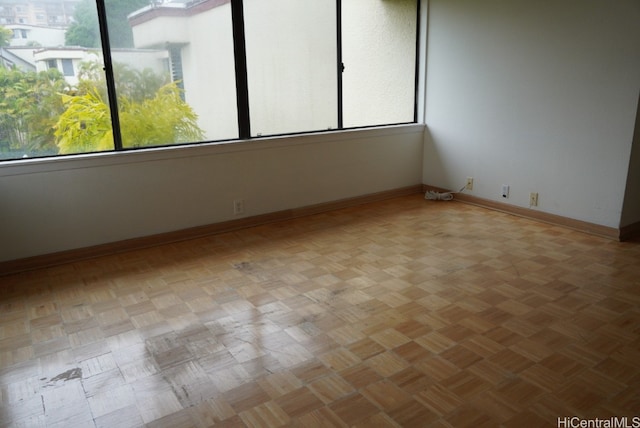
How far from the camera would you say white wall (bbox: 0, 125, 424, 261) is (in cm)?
329

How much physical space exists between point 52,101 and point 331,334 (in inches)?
95.2

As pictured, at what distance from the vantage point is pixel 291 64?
421 centimetres

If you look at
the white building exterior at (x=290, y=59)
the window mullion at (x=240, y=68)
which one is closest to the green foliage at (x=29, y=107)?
the white building exterior at (x=290, y=59)

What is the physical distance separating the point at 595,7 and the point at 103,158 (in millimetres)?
3627

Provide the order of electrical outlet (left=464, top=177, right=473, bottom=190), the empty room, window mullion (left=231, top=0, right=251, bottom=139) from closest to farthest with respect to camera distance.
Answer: the empty room, window mullion (left=231, top=0, right=251, bottom=139), electrical outlet (left=464, top=177, right=473, bottom=190)

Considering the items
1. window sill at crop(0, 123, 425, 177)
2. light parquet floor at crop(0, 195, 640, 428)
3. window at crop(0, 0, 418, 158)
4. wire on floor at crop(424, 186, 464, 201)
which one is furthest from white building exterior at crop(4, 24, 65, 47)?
wire on floor at crop(424, 186, 464, 201)

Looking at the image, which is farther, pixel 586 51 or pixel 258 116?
pixel 258 116

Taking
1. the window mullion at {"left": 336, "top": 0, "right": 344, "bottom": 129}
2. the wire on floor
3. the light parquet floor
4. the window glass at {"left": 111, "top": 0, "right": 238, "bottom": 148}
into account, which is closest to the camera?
the light parquet floor

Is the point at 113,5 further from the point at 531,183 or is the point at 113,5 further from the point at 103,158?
the point at 531,183

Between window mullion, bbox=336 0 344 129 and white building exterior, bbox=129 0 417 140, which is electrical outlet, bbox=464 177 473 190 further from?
window mullion, bbox=336 0 344 129

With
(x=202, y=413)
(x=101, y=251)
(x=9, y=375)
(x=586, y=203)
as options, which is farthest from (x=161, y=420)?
(x=586, y=203)

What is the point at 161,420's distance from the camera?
74.0 inches

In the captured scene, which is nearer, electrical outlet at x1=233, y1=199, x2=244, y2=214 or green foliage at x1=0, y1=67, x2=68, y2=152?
green foliage at x1=0, y1=67, x2=68, y2=152

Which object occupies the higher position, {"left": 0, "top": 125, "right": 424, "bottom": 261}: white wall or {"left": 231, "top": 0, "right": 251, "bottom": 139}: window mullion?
{"left": 231, "top": 0, "right": 251, "bottom": 139}: window mullion
